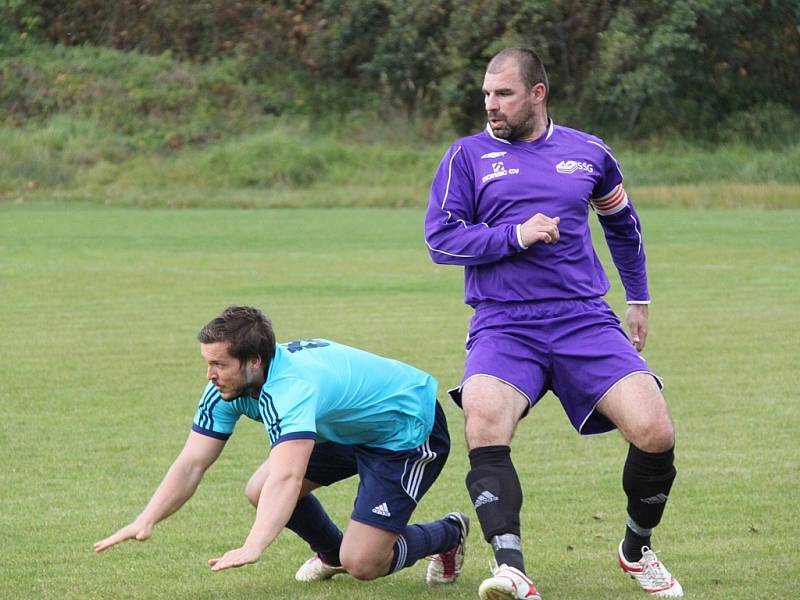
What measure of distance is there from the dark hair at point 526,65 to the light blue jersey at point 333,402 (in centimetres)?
131

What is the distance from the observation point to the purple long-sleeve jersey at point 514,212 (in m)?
5.90

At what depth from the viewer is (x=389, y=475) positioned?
5.95m

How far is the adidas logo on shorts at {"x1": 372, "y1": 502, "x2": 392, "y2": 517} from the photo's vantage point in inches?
233

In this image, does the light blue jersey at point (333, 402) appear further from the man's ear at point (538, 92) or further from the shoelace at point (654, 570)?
the man's ear at point (538, 92)

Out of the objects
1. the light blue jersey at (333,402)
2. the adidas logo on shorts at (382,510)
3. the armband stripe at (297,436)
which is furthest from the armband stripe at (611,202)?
the armband stripe at (297,436)

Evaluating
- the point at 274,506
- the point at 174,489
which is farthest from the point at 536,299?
the point at 174,489

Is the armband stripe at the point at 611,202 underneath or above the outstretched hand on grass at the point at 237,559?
above

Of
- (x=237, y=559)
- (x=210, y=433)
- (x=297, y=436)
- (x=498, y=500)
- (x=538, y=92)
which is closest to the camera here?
(x=237, y=559)

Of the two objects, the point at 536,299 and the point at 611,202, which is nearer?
the point at 536,299

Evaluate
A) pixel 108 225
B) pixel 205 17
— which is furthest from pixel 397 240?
pixel 205 17

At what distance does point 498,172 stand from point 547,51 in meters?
41.2

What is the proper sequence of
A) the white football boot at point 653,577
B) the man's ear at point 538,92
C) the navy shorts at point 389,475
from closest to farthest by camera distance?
the white football boot at point 653,577
the navy shorts at point 389,475
the man's ear at point 538,92

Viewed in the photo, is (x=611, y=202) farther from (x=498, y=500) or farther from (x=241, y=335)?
(x=241, y=335)

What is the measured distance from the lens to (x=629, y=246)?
660cm
